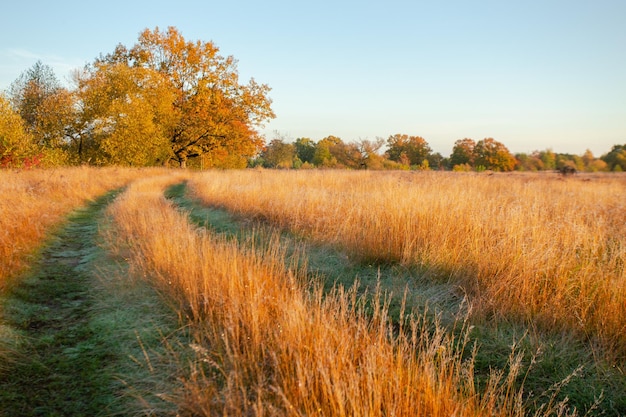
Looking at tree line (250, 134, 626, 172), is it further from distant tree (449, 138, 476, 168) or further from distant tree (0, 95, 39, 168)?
distant tree (0, 95, 39, 168)

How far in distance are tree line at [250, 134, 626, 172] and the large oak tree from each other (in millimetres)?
4681

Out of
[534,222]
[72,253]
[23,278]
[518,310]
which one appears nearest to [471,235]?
[534,222]

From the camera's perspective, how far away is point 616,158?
1933 cm

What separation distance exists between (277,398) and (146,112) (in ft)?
94.9

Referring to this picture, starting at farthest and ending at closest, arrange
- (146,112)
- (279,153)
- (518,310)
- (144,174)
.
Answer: (279,153) → (146,112) → (144,174) → (518,310)

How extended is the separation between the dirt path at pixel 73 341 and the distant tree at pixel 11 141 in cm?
1777

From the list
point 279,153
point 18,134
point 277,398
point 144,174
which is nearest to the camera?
point 277,398

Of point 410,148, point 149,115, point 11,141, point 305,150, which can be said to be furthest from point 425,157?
point 11,141

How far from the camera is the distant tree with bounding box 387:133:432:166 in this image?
72438 millimetres

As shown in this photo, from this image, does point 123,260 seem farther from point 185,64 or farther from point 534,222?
point 185,64

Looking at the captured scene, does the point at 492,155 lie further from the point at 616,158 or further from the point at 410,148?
the point at 616,158

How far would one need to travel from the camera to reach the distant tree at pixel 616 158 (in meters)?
18.6

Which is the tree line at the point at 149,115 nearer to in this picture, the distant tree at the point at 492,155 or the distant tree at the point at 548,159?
the distant tree at the point at 548,159

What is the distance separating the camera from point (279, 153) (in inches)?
2004
